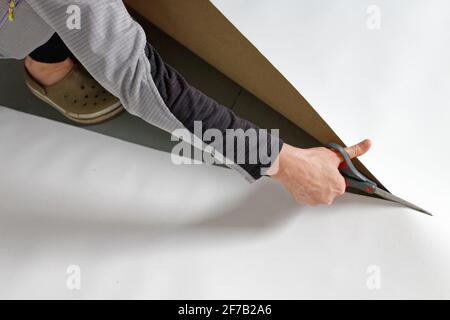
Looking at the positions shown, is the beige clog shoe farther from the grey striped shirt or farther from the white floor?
the grey striped shirt

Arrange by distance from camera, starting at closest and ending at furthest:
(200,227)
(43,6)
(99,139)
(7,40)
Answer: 1. (43,6)
2. (7,40)
3. (200,227)
4. (99,139)

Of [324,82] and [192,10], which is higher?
[192,10]

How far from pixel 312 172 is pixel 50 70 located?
1.73 feet

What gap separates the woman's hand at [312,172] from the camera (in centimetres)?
67

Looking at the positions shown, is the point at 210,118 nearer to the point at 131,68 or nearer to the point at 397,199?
the point at 131,68

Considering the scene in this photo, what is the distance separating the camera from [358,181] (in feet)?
2.40

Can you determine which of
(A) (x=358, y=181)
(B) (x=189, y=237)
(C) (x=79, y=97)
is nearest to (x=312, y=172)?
(A) (x=358, y=181)

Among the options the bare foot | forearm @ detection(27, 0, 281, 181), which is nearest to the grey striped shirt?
forearm @ detection(27, 0, 281, 181)

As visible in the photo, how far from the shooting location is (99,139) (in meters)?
0.91

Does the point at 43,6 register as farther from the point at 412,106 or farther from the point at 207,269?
the point at 412,106

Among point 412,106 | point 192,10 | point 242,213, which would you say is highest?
point 192,10

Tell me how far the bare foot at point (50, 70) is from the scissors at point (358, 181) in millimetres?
504

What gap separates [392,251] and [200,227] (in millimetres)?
300

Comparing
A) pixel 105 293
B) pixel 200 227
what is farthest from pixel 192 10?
pixel 105 293
